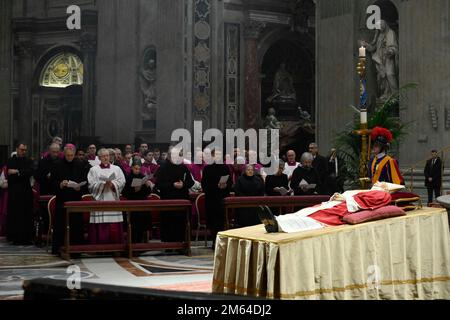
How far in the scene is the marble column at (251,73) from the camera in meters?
22.8

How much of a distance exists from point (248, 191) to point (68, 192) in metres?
2.96

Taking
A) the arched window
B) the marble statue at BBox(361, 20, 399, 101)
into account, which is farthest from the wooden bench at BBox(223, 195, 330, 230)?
the arched window

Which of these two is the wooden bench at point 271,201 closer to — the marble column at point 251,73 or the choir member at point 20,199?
the choir member at point 20,199

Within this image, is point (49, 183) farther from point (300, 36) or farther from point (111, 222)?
point (300, 36)

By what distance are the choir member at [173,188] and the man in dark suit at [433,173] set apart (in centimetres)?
470

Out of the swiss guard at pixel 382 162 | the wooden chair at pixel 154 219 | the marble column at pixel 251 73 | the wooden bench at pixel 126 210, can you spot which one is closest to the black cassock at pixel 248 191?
the wooden bench at pixel 126 210

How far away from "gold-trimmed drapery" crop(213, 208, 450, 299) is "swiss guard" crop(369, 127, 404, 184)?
0.81 meters

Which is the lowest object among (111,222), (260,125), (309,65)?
(111,222)

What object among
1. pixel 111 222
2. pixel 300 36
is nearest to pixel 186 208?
pixel 111 222

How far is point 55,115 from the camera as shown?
26.9 meters

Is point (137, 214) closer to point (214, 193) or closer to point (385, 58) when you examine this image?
point (214, 193)

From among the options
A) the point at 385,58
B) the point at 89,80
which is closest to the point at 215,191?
the point at 385,58

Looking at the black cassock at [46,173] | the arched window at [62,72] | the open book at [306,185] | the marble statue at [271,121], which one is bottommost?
the open book at [306,185]

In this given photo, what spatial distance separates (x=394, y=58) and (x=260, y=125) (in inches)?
307
